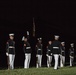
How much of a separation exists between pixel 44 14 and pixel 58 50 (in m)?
14.4

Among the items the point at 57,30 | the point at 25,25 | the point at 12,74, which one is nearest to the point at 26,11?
the point at 25,25

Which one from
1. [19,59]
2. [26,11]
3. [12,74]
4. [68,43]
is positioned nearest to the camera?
[12,74]

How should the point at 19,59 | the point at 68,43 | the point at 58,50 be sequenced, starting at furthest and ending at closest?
the point at 68,43 < the point at 19,59 < the point at 58,50

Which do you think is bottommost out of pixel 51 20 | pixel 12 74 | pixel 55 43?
pixel 12 74

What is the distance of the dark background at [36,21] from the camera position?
28872 millimetres

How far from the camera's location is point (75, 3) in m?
34.8

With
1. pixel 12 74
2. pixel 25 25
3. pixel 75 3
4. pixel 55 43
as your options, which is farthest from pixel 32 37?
pixel 12 74

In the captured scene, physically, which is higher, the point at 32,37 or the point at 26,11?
the point at 26,11

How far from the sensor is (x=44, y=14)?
32188 mm

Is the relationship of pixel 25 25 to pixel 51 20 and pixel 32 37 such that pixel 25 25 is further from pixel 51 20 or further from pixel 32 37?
pixel 51 20

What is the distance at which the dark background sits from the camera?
28.9 m

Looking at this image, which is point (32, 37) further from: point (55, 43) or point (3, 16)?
point (55, 43)

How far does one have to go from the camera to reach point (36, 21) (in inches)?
1208

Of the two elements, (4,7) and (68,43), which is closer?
(4,7)
